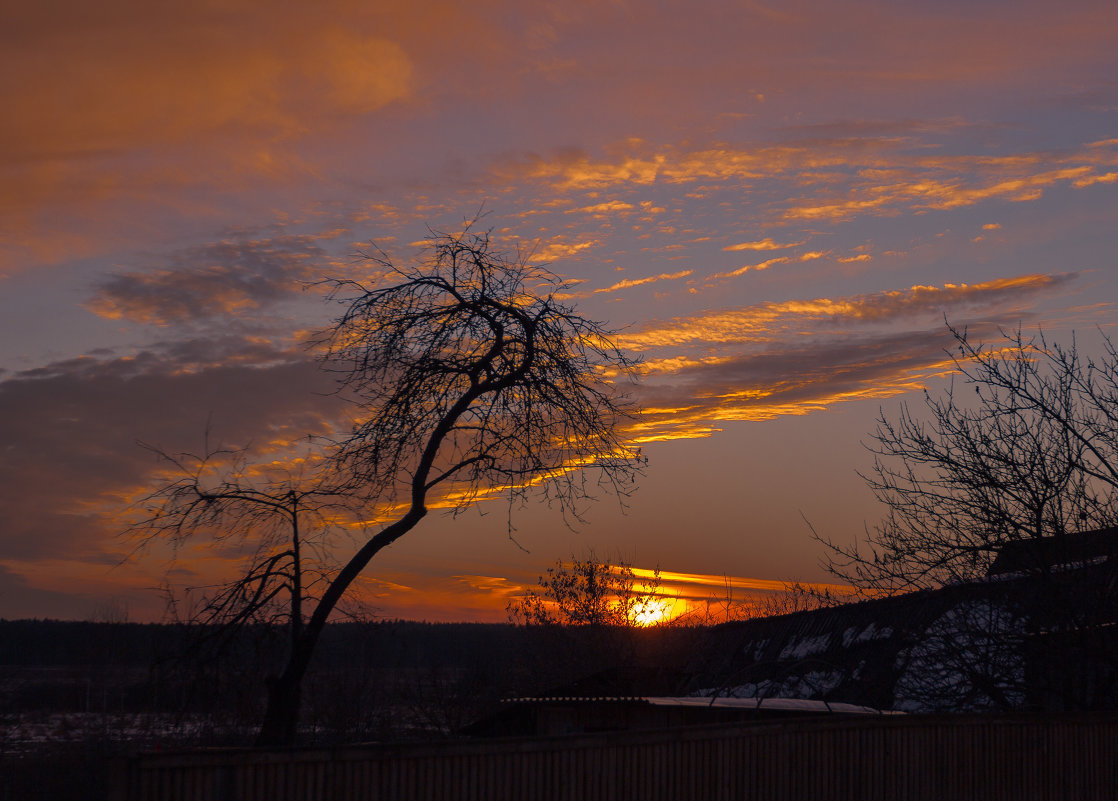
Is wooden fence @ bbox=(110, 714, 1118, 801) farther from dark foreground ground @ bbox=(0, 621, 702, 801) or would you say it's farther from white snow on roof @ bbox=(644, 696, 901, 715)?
dark foreground ground @ bbox=(0, 621, 702, 801)

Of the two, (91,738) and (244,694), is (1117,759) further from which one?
(91,738)

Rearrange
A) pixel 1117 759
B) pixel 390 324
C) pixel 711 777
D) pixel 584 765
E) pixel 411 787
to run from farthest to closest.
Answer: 1. pixel 390 324
2. pixel 1117 759
3. pixel 711 777
4. pixel 584 765
5. pixel 411 787

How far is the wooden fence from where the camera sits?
215 inches

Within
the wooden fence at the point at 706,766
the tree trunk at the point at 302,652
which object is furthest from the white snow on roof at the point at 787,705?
the tree trunk at the point at 302,652

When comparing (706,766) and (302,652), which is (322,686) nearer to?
(302,652)

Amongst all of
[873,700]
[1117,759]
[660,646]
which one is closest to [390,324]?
[1117,759]

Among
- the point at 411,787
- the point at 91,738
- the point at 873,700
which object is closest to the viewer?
the point at 411,787

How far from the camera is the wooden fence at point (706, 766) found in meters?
5.45

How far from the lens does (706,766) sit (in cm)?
711

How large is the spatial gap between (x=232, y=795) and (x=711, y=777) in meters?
3.52

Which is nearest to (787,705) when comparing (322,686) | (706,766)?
(706,766)

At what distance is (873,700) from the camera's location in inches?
656

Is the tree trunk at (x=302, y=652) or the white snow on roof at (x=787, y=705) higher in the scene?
the tree trunk at (x=302, y=652)

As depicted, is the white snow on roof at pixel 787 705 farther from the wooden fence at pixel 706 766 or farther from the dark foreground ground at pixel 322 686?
the dark foreground ground at pixel 322 686
